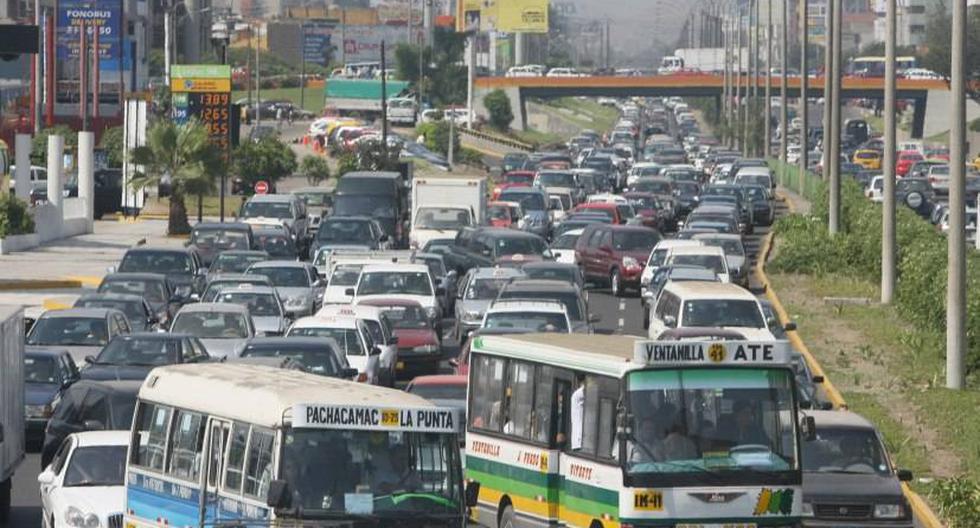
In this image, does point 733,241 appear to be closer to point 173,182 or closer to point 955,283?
point 955,283

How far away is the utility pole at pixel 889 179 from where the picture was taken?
45.0 metres

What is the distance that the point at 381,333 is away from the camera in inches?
1374

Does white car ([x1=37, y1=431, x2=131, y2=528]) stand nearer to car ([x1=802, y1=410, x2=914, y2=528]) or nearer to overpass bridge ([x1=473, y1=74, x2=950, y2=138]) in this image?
car ([x1=802, y1=410, x2=914, y2=528])

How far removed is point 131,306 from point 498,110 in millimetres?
135737

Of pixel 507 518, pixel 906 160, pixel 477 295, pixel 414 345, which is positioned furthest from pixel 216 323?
pixel 906 160

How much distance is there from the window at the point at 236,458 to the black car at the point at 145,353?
42.1ft

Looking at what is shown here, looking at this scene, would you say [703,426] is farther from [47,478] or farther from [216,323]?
[216,323]

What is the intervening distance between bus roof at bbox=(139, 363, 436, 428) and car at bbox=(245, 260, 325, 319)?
894 inches

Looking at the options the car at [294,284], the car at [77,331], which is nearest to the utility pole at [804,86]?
the car at [294,284]

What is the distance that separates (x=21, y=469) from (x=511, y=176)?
57875 millimetres

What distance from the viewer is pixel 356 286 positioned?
41.5 m

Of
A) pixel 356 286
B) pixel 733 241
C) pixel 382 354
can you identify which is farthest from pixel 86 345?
pixel 733 241

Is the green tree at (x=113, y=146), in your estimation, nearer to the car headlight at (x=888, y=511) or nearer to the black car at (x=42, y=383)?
the black car at (x=42, y=383)

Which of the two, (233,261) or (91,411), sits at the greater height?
(233,261)
